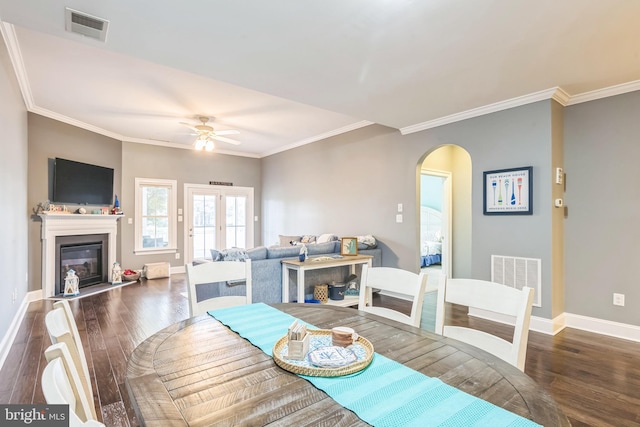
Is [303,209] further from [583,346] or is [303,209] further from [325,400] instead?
[325,400]

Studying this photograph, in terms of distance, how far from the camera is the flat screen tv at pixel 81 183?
494cm

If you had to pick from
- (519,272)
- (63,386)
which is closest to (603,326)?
(519,272)

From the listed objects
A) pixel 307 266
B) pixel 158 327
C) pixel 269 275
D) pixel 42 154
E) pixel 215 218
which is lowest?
pixel 158 327

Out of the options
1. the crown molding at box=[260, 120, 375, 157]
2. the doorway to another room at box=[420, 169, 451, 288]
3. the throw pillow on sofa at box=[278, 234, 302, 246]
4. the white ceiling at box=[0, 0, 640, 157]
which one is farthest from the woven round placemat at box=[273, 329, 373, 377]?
the doorway to another room at box=[420, 169, 451, 288]

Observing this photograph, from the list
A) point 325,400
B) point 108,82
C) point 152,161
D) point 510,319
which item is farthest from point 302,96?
point 152,161

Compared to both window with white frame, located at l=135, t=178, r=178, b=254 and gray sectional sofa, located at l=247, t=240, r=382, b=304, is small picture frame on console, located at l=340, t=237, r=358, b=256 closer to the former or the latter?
gray sectional sofa, located at l=247, t=240, r=382, b=304

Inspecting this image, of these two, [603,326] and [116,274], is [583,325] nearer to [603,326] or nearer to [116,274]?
[603,326]

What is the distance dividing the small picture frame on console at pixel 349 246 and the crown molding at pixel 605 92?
2.92 metres

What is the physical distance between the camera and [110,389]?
2.28 m

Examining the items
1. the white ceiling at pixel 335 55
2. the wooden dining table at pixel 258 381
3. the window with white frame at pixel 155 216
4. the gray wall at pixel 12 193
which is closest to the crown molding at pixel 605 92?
the white ceiling at pixel 335 55

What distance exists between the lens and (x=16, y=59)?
3.18 meters

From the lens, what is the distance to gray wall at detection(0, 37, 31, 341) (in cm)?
285

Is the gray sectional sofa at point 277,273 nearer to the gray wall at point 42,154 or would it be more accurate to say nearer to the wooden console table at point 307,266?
the wooden console table at point 307,266

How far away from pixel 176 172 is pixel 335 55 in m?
5.32
